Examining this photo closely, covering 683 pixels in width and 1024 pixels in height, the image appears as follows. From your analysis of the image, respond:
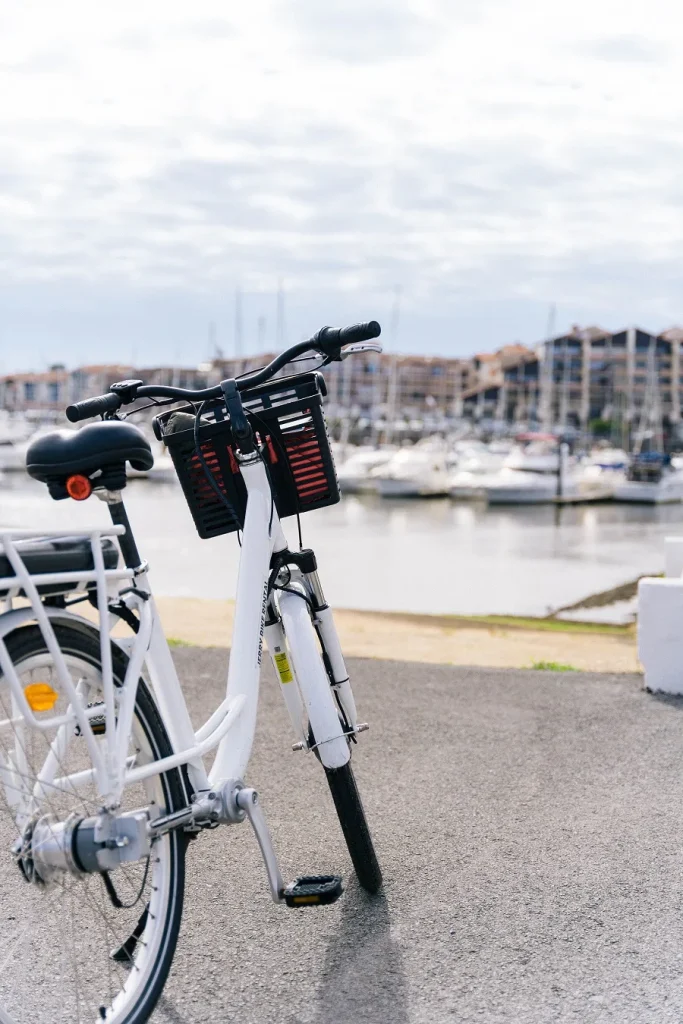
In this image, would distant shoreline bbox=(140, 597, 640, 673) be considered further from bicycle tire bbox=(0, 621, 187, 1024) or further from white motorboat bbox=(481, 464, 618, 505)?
white motorboat bbox=(481, 464, 618, 505)

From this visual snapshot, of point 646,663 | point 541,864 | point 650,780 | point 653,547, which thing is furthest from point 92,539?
point 653,547

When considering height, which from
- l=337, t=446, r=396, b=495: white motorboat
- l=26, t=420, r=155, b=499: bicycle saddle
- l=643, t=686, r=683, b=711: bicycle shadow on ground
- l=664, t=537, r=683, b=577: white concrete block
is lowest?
l=337, t=446, r=396, b=495: white motorboat

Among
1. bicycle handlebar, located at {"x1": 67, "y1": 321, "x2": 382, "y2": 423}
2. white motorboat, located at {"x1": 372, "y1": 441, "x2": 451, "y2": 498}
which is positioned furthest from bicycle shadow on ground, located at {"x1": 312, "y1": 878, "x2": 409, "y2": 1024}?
white motorboat, located at {"x1": 372, "y1": 441, "x2": 451, "y2": 498}

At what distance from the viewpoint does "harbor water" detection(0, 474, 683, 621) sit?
2511cm

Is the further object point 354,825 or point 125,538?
point 354,825

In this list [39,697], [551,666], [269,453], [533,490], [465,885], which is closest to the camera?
[39,697]

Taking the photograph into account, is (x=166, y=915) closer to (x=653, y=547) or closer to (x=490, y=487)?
(x=653, y=547)

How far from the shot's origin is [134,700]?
7.61 feet

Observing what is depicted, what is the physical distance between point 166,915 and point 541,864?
152cm

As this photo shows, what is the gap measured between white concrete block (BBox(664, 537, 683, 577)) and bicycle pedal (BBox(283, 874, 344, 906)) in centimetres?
511

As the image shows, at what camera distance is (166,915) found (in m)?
2.42

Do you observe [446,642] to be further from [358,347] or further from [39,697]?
[39,697]

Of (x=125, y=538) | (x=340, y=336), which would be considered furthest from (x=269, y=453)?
(x=125, y=538)

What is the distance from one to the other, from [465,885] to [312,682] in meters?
0.87
